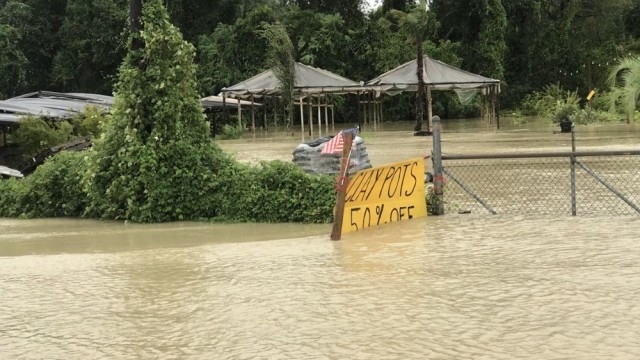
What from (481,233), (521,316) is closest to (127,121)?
(481,233)

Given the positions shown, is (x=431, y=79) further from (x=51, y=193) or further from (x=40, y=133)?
(x=51, y=193)

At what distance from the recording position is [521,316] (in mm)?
5641

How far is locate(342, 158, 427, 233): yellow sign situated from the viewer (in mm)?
10016

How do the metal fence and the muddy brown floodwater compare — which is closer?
the muddy brown floodwater

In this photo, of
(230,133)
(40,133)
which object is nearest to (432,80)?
(230,133)

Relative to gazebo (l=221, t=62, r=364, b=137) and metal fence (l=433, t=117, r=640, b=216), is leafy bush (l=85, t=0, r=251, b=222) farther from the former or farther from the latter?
gazebo (l=221, t=62, r=364, b=137)

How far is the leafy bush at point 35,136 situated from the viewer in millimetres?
Answer: 23109

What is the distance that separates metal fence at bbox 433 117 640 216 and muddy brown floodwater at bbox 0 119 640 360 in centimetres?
68

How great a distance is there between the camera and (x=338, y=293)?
21.7 ft

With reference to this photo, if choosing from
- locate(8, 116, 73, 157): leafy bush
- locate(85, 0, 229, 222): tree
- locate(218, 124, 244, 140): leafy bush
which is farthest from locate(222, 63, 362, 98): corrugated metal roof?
locate(85, 0, 229, 222): tree

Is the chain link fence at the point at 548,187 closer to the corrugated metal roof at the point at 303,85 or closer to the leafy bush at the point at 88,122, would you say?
the leafy bush at the point at 88,122

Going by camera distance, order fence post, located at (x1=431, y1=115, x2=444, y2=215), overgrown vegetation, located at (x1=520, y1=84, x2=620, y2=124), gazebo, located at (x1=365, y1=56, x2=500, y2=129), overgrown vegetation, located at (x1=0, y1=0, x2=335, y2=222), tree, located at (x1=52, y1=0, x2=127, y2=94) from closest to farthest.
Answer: fence post, located at (x1=431, y1=115, x2=444, y2=215) < overgrown vegetation, located at (x1=0, y1=0, x2=335, y2=222) < overgrown vegetation, located at (x1=520, y1=84, x2=620, y2=124) < gazebo, located at (x1=365, y1=56, x2=500, y2=129) < tree, located at (x1=52, y1=0, x2=127, y2=94)

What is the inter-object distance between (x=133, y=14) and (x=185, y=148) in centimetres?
291

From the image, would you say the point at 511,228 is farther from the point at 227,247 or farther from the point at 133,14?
the point at 133,14
